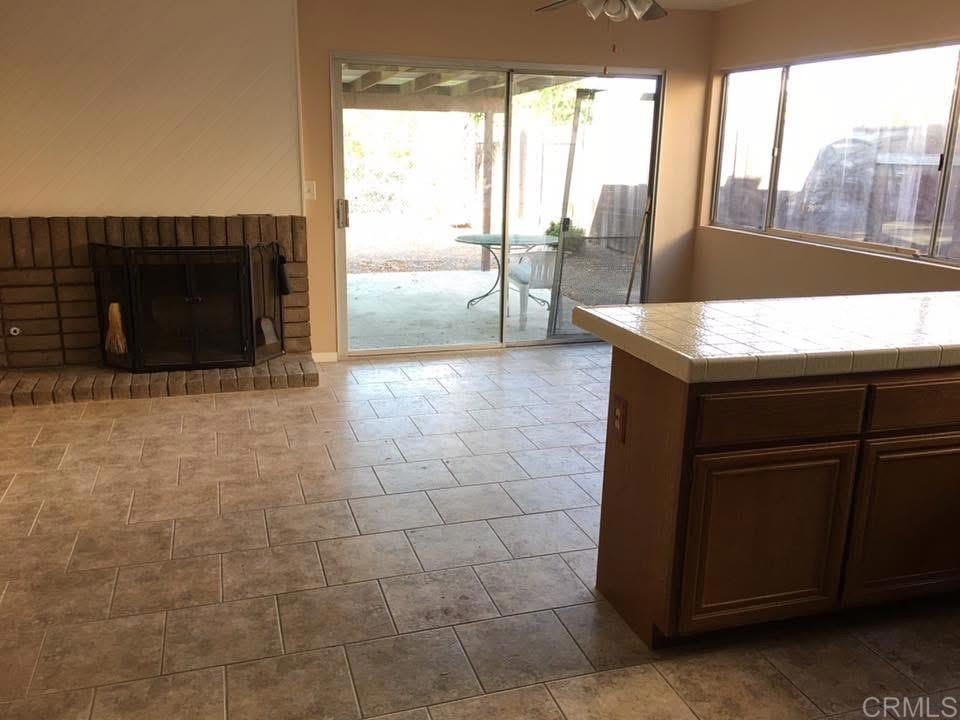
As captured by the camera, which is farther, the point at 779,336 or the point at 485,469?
the point at 485,469

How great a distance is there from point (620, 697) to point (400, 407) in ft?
8.63

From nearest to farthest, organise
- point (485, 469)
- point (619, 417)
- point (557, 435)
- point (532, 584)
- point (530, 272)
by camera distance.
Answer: point (619, 417)
point (532, 584)
point (485, 469)
point (557, 435)
point (530, 272)

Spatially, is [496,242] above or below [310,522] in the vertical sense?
above

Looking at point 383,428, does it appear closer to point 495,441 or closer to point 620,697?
point 495,441

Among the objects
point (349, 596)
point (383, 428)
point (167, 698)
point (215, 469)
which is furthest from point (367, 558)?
point (383, 428)

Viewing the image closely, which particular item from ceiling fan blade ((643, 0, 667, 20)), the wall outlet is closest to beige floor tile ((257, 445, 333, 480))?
the wall outlet

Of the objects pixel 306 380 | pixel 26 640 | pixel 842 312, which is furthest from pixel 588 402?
pixel 26 640

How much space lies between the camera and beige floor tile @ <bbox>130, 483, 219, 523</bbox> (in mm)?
3152

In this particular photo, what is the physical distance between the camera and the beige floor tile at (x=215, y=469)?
3.51 m

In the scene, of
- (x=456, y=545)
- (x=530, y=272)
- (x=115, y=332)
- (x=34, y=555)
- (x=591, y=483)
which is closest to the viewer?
(x=34, y=555)

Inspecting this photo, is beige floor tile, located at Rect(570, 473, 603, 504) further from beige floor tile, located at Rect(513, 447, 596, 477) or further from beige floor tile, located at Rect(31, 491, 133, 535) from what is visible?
beige floor tile, located at Rect(31, 491, 133, 535)

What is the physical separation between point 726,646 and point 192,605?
5.48ft

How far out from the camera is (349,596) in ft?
8.55

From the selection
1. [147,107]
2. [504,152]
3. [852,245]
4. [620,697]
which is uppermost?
[147,107]
